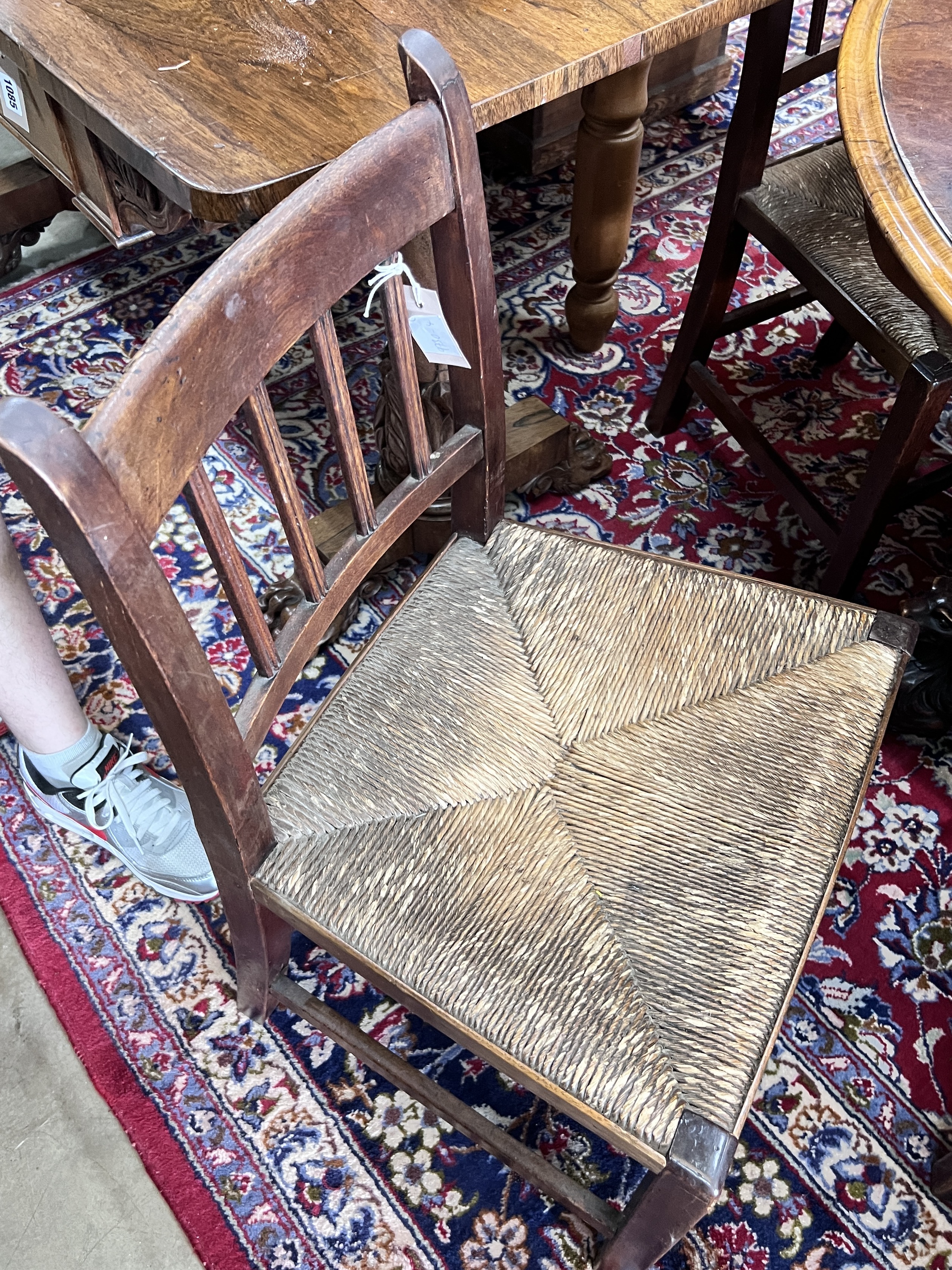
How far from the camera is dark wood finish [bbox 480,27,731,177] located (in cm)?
207

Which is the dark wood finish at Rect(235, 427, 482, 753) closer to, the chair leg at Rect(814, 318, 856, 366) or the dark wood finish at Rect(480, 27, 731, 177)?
the chair leg at Rect(814, 318, 856, 366)

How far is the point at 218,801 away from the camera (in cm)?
71

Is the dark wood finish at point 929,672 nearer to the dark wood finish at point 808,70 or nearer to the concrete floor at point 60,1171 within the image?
the dark wood finish at point 808,70

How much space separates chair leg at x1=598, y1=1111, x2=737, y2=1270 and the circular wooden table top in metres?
0.61

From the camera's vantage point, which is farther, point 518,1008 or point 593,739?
point 593,739

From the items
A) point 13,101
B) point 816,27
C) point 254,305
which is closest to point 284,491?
point 254,305

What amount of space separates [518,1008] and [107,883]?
72 cm

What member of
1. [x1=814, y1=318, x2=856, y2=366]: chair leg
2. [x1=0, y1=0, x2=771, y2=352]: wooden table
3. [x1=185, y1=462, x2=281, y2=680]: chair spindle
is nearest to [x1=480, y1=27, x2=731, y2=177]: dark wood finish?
[x1=814, y1=318, x2=856, y2=366]: chair leg

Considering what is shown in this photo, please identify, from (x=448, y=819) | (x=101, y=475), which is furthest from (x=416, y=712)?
(x=101, y=475)

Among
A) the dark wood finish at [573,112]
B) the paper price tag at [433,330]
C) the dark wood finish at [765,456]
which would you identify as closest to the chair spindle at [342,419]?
the paper price tag at [433,330]

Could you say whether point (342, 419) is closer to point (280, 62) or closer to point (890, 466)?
point (280, 62)

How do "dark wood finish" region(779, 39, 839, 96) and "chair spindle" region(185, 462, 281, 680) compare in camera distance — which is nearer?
"chair spindle" region(185, 462, 281, 680)

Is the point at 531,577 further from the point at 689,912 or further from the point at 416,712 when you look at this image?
the point at 689,912

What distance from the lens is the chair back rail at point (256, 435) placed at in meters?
0.53
